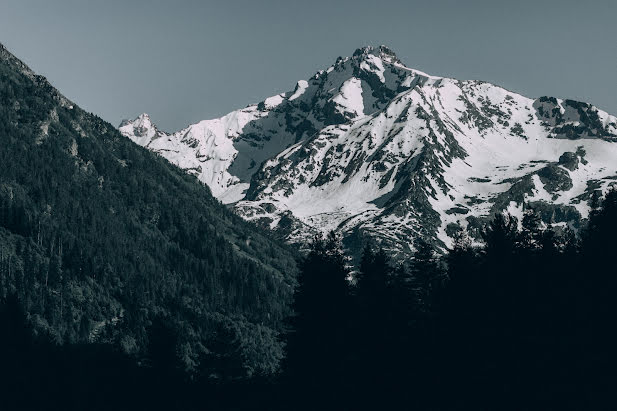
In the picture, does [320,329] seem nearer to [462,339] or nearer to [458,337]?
[458,337]

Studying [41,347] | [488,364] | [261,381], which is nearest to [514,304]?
[488,364]

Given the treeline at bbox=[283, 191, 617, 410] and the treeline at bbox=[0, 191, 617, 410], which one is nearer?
the treeline at bbox=[283, 191, 617, 410]

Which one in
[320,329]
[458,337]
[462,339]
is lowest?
[462,339]

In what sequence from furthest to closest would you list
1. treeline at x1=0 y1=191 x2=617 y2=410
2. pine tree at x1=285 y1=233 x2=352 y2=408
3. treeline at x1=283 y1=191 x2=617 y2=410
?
pine tree at x1=285 y1=233 x2=352 y2=408, treeline at x1=0 y1=191 x2=617 y2=410, treeline at x1=283 y1=191 x2=617 y2=410

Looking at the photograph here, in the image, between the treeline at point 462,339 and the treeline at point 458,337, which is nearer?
the treeline at point 462,339

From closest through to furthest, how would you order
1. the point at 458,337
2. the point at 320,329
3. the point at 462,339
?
the point at 462,339, the point at 458,337, the point at 320,329

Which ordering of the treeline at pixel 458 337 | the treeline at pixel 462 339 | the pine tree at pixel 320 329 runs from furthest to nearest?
the pine tree at pixel 320 329, the treeline at pixel 458 337, the treeline at pixel 462 339

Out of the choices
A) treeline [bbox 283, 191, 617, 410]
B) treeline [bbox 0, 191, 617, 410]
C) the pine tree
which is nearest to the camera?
treeline [bbox 283, 191, 617, 410]

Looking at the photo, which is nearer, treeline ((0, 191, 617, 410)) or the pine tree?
treeline ((0, 191, 617, 410))

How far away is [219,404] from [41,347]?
44.2m

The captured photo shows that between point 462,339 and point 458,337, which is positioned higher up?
point 458,337

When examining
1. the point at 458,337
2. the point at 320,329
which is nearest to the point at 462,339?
the point at 458,337

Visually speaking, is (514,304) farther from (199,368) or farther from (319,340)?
(199,368)

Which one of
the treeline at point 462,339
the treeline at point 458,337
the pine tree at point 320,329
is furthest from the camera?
the pine tree at point 320,329
